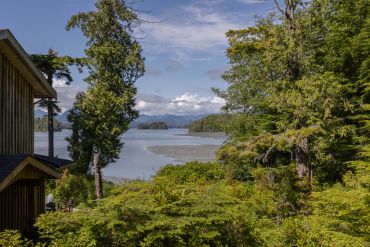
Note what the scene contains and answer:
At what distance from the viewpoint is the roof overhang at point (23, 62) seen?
1058 centimetres

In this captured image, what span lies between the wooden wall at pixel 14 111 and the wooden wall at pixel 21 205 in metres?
1.11

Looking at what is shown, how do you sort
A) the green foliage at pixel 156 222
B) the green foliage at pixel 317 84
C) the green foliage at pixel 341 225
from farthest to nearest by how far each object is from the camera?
the green foliage at pixel 317 84, the green foliage at pixel 341 225, the green foliage at pixel 156 222

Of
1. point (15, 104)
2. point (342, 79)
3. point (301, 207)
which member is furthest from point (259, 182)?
point (15, 104)

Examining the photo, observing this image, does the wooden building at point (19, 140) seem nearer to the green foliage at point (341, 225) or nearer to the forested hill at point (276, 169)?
the forested hill at point (276, 169)

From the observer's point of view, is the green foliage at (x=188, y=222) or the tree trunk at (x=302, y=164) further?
the tree trunk at (x=302, y=164)

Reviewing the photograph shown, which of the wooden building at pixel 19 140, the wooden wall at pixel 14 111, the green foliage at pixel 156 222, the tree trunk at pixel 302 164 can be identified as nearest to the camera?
the green foliage at pixel 156 222

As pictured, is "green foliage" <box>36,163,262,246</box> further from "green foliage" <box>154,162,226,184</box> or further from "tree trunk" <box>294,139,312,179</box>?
"green foliage" <box>154,162,226,184</box>

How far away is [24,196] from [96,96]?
13.6 meters

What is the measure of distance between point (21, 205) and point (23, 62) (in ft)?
14.4

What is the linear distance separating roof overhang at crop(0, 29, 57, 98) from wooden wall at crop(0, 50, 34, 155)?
0.55ft

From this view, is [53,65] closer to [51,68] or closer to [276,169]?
[51,68]

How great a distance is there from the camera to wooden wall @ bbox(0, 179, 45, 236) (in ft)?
37.2

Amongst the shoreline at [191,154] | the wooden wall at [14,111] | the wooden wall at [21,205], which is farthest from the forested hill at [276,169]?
the shoreline at [191,154]

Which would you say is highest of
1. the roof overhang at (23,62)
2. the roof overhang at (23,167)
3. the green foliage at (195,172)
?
the roof overhang at (23,62)
